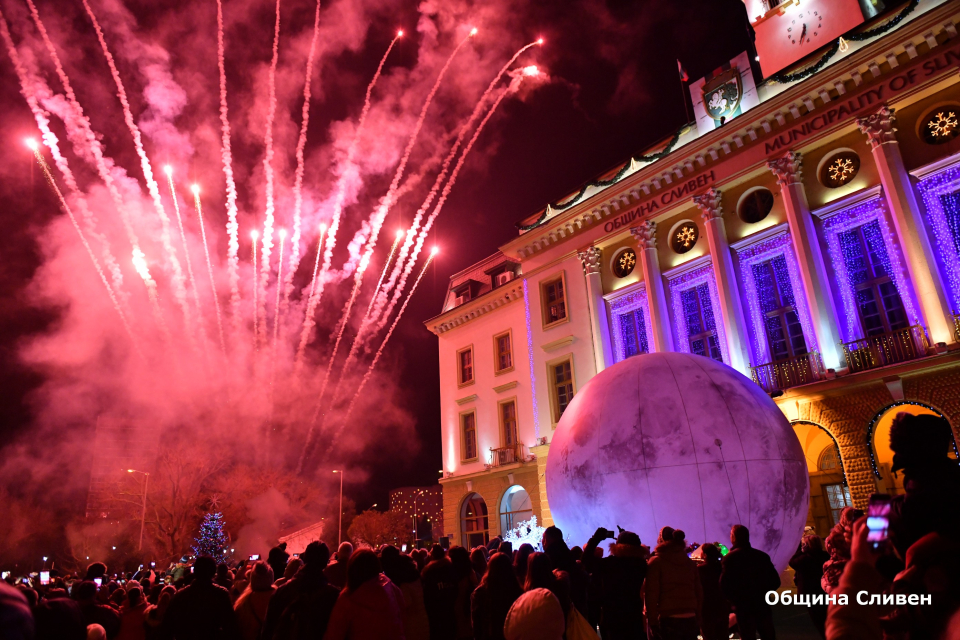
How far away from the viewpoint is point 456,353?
30375 millimetres

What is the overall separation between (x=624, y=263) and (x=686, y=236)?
2611 millimetres

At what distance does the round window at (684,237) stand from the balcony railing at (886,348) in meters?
6.22

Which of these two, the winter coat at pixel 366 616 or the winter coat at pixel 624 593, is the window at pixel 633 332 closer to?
the winter coat at pixel 624 593

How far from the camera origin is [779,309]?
1808 centimetres

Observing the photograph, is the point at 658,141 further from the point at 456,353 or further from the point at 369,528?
the point at 369,528

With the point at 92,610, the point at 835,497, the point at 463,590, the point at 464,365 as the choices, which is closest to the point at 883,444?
the point at 835,497

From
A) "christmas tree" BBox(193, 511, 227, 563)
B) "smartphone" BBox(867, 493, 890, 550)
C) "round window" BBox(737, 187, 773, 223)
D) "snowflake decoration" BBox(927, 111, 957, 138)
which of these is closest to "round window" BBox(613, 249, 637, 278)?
"round window" BBox(737, 187, 773, 223)

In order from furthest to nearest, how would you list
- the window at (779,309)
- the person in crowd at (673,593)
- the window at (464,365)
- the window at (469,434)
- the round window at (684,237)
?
the window at (464,365) < the window at (469,434) < the round window at (684,237) < the window at (779,309) < the person in crowd at (673,593)

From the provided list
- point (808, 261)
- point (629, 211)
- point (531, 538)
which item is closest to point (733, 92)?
point (629, 211)

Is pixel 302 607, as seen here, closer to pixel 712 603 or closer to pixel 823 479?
pixel 712 603

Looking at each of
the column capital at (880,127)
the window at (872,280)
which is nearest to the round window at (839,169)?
the column capital at (880,127)

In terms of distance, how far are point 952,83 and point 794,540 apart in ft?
44.4

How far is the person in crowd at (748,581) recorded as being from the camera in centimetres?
647

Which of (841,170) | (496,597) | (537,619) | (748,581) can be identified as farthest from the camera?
(841,170)
